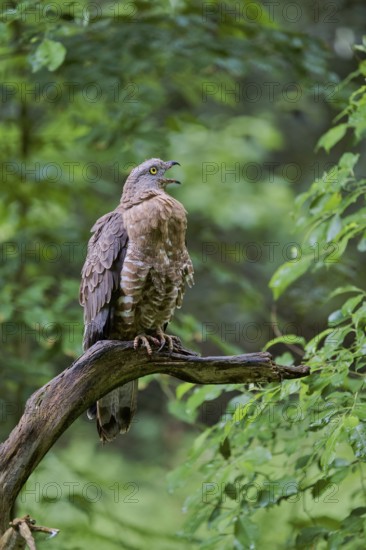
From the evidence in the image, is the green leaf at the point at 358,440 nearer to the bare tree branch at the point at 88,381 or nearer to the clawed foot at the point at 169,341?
the bare tree branch at the point at 88,381

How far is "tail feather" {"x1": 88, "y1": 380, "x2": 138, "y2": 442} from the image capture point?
4.31 m

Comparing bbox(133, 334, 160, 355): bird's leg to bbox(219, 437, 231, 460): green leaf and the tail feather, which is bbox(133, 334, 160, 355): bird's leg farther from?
bbox(219, 437, 231, 460): green leaf

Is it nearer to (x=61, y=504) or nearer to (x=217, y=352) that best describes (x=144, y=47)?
(x=61, y=504)

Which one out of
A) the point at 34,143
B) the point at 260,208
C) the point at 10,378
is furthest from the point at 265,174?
the point at 10,378

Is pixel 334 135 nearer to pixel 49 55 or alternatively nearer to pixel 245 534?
pixel 49 55

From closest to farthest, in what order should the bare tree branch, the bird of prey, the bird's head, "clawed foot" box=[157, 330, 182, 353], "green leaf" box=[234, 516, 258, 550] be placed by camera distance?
the bare tree branch, "green leaf" box=[234, 516, 258, 550], "clawed foot" box=[157, 330, 182, 353], the bird of prey, the bird's head

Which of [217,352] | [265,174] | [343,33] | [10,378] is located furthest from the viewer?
[265,174]

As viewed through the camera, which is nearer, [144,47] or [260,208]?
[144,47]

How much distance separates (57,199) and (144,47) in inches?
60.2

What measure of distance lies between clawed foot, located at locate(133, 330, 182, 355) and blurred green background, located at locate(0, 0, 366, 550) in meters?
0.58

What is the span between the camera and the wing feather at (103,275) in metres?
4.23

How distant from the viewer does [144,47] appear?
5.46 metres

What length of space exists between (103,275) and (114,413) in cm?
78

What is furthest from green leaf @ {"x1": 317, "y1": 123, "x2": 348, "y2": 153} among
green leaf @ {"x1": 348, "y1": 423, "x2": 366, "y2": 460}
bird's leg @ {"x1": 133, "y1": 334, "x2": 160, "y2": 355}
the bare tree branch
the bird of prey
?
green leaf @ {"x1": 348, "y1": 423, "x2": 366, "y2": 460}
